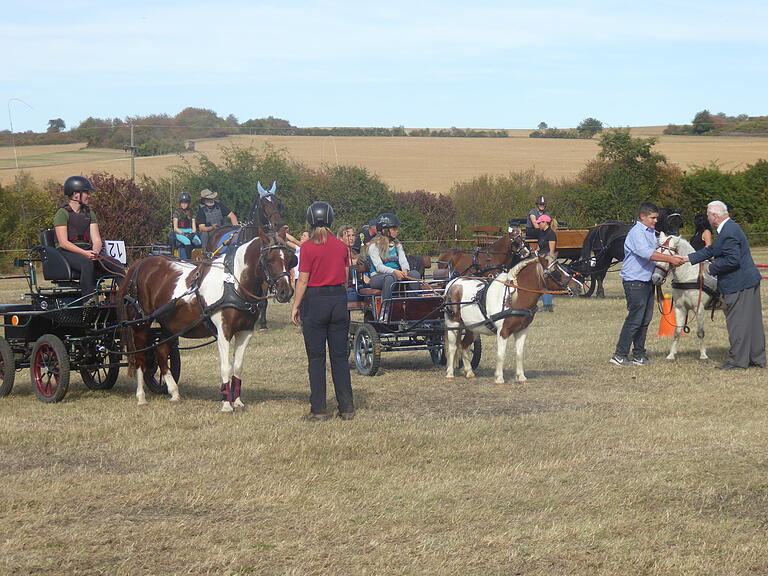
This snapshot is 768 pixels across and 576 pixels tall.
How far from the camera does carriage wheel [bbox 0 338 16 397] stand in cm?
1147

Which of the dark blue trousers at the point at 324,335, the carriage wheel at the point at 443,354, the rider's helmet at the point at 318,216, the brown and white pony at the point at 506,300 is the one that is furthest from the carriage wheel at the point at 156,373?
the carriage wheel at the point at 443,354

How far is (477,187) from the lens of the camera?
45.3m

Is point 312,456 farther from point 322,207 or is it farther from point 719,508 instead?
point 719,508

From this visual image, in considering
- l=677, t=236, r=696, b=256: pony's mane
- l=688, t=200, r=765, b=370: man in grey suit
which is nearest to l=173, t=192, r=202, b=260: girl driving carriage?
l=677, t=236, r=696, b=256: pony's mane

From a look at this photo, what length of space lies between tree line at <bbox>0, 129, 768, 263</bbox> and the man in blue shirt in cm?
2467

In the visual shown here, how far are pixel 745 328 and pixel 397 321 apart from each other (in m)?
4.61

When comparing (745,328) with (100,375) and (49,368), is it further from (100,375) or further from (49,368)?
(49,368)

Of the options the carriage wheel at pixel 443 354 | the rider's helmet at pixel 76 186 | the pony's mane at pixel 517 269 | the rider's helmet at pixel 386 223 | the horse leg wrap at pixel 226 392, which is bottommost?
the carriage wheel at pixel 443 354

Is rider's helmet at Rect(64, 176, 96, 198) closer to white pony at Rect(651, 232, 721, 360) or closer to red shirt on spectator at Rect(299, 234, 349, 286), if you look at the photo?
red shirt on spectator at Rect(299, 234, 349, 286)

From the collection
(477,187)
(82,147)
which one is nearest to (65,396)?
(477,187)

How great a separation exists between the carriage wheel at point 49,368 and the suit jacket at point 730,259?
796 cm

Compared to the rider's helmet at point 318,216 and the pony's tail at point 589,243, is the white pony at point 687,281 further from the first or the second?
the pony's tail at point 589,243

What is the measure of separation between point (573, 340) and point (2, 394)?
9128 millimetres

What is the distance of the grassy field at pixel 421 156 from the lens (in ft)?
185
